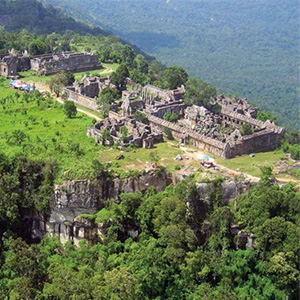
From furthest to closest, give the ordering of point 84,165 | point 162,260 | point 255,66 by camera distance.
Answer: point 255,66 → point 84,165 → point 162,260

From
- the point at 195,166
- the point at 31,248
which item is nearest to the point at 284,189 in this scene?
the point at 195,166

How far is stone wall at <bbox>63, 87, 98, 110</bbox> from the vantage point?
58656mm

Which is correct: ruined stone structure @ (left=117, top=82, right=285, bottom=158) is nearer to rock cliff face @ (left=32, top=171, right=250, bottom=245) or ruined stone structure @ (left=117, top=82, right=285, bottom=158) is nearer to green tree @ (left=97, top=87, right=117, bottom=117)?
green tree @ (left=97, top=87, right=117, bottom=117)

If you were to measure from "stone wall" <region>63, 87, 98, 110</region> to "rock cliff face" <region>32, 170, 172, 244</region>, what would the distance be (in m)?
18.2

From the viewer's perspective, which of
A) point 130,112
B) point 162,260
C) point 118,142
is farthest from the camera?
point 130,112

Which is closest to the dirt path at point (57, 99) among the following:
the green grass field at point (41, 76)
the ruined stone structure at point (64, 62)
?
the green grass field at point (41, 76)

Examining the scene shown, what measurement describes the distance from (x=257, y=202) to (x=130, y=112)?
71.4 ft

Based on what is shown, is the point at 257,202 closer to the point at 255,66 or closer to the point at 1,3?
the point at 1,3

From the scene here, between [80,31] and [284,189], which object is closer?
[284,189]

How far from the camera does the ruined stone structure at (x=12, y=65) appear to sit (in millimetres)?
69312

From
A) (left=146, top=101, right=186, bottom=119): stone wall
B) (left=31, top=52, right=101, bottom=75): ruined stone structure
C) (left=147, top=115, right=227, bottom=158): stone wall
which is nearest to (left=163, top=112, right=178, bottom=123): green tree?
(left=146, top=101, right=186, bottom=119): stone wall

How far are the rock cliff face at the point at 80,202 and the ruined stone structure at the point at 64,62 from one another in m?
34.5

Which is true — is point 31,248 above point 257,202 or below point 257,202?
below

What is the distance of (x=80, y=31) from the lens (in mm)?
137375
